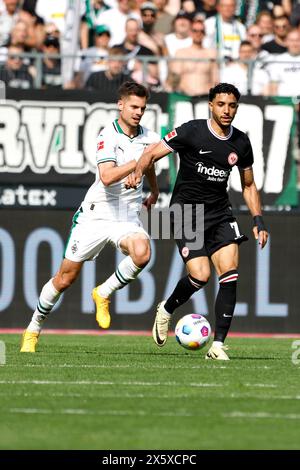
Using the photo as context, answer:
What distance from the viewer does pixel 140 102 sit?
39.8 ft

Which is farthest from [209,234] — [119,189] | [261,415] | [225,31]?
[225,31]

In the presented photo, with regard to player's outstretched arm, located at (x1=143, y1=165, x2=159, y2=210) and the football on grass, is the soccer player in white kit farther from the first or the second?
the football on grass

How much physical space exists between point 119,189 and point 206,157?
3.33ft

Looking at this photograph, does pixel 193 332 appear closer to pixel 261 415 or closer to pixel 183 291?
pixel 183 291

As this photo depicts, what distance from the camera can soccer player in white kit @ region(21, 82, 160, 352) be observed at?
12.1 meters

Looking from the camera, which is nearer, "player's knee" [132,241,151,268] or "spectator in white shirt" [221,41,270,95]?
"player's knee" [132,241,151,268]

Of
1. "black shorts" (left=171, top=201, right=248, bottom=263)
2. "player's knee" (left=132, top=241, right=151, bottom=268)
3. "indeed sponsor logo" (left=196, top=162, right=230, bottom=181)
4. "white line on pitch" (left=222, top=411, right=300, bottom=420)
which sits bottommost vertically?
"white line on pitch" (left=222, top=411, right=300, bottom=420)

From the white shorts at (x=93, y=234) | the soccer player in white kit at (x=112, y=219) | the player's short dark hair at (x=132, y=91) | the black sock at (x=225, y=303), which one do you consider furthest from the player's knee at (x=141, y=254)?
the player's short dark hair at (x=132, y=91)

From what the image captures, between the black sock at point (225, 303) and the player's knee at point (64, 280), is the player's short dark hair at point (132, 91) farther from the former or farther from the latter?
the black sock at point (225, 303)

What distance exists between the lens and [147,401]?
8703 mm

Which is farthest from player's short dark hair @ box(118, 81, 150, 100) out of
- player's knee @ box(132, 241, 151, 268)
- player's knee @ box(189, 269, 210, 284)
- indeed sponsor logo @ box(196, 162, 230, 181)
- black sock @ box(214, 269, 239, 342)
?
black sock @ box(214, 269, 239, 342)

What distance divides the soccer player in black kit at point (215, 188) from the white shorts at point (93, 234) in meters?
0.54

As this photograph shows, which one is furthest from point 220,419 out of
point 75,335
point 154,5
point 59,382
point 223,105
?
point 154,5

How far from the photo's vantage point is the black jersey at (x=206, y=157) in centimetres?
1201
